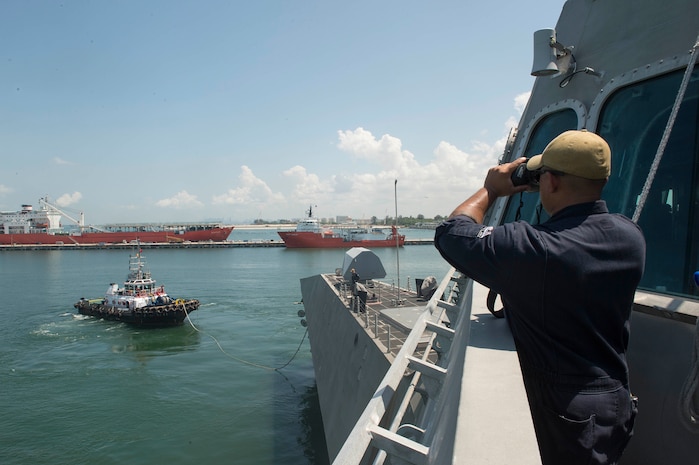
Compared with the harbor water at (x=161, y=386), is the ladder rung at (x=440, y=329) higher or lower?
higher

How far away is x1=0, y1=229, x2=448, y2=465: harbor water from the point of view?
12812 mm

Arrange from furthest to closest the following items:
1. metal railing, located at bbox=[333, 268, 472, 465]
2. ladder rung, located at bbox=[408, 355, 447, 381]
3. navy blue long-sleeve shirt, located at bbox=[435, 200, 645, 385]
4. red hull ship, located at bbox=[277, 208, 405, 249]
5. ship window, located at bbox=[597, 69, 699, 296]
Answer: red hull ship, located at bbox=[277, 208, 405, 249] → ship window, located at bbox=[597, 69, 699, 296] → ladder rung, located at bbox=[408, 355, 447, 381] → metal railing, located at bbox=[333, 268, 472, 465] → navy blue long-sleeve shirt, located at bbox=[435, 200, 645, 385]

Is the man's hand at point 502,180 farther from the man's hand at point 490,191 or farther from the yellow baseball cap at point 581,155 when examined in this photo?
the yellow baseball cap at point 581,155

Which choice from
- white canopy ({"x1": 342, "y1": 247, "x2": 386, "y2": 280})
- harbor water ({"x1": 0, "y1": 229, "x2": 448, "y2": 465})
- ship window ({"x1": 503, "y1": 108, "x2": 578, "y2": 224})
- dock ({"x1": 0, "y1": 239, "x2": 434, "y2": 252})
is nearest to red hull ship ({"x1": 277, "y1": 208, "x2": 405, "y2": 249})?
dock ({"x1": 0, "y1": 239, "x2": 434, "y2": 252})

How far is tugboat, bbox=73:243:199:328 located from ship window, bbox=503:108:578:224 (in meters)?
26.4

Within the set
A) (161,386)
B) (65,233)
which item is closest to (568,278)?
(161,386)

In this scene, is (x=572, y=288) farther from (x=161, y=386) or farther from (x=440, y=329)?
(x=161, y=386)

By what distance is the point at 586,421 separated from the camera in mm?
1553

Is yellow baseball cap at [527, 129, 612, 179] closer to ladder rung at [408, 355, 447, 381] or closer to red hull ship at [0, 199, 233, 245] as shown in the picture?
ladder rung at [408, 355, 447, 381]

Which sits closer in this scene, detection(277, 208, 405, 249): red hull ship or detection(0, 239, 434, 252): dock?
detection(277, 208, 405, 249): red hull ship

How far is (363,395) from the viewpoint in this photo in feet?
25.9

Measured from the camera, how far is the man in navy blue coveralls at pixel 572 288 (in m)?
1.48

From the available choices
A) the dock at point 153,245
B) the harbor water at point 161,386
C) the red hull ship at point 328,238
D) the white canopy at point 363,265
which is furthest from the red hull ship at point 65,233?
the white canopy at point 363,265

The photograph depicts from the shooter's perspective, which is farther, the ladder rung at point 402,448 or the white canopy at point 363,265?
the white canopy at point 363,265
